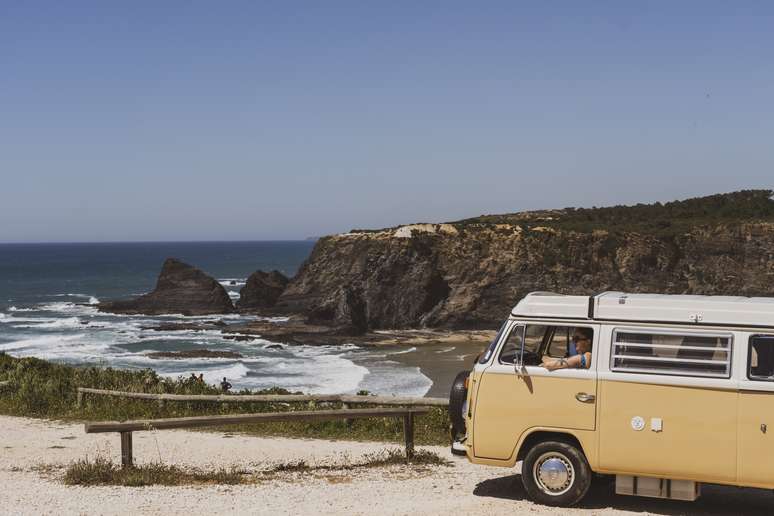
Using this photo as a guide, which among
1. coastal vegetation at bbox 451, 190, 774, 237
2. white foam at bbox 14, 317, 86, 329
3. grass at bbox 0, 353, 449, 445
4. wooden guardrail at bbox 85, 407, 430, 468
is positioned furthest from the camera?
coastal vegetation at bbox 451, 190, 774, 237

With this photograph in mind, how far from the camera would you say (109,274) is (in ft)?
506

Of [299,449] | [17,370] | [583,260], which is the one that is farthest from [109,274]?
[299,449]

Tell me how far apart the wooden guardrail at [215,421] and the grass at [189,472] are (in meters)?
0.26

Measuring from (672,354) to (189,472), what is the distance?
7699mm

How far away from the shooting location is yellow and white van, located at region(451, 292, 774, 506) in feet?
31.0

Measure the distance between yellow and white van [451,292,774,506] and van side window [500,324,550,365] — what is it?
16 mm

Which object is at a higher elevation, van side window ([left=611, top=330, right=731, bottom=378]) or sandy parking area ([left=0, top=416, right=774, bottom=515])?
van side window ([left=611, top=330, right=731, bottom=378])

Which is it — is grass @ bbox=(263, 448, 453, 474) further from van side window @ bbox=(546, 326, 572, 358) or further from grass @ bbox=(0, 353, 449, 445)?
van side window @ bbox=(546, 326, 572, 358)

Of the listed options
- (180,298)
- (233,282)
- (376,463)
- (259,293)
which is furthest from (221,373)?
(233,282)

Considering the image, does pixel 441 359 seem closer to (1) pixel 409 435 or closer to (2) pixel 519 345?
(1) pixel 409 435

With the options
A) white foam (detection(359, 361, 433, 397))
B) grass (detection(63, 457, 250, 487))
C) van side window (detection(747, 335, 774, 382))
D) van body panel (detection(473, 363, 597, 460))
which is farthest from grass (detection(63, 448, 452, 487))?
white foam (detection(359, 361, 433, 397))

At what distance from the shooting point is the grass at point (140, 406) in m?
16.9

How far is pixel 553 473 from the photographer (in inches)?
411

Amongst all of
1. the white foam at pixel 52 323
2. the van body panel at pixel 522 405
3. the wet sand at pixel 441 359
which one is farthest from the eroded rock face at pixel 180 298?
the van body panel at pixel 522 405
